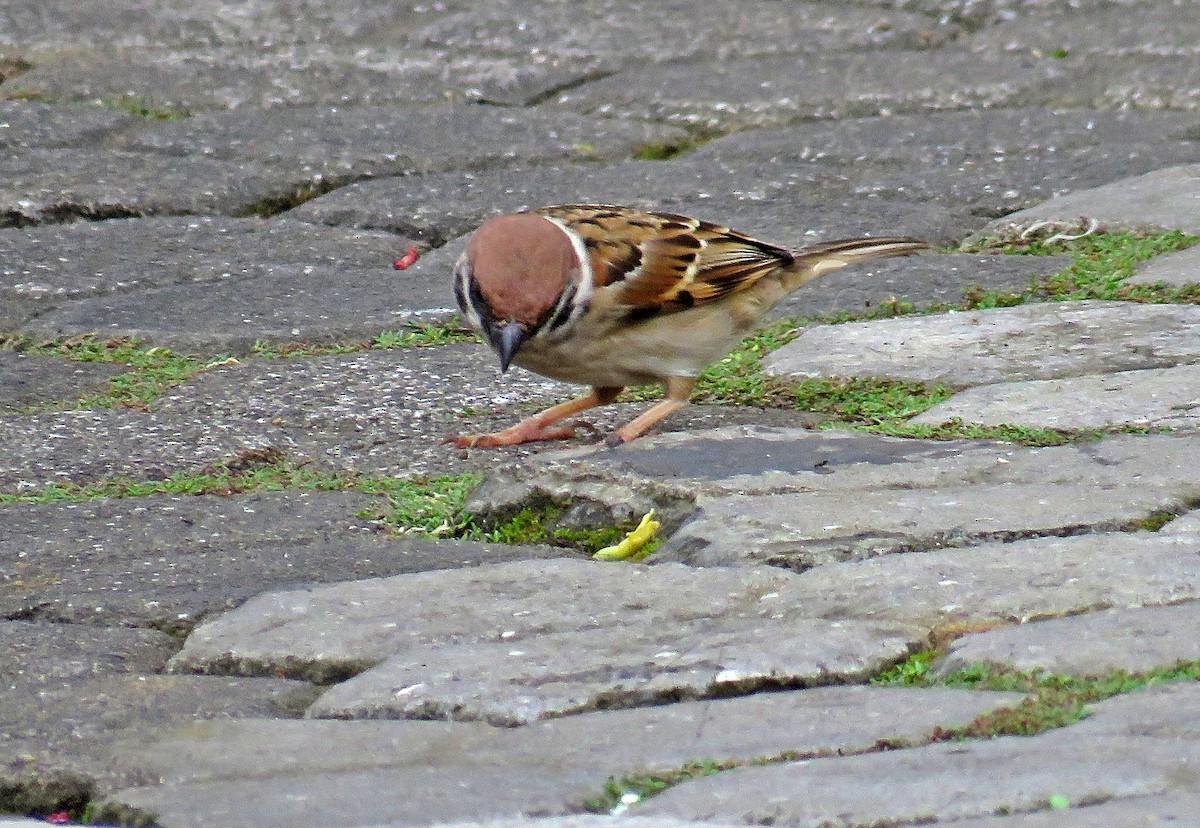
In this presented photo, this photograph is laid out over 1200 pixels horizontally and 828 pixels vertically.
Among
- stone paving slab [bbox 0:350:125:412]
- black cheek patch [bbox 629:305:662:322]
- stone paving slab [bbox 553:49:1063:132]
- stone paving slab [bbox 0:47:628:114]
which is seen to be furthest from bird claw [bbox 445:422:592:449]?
stone paving slab [bbox 0:47:628:114]

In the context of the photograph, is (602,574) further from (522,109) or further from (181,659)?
(522,109)

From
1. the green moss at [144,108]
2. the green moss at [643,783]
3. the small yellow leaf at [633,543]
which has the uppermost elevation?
the green moss at [643,783]

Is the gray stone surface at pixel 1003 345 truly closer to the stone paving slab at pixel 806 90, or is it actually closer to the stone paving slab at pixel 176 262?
the stone paving slab at pixel 176 262

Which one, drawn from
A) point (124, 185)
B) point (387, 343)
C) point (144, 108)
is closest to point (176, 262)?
point (124, 185)

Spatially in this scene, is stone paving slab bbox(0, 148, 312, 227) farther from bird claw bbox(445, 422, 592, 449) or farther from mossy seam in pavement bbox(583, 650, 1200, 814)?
mossy seam in pavement bbox(583, 650, 1200, 814)

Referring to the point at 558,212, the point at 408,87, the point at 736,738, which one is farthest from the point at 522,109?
the point at 736,738

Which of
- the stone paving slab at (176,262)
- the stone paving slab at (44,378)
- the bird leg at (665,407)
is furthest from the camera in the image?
the stone paving slab at (176,262)

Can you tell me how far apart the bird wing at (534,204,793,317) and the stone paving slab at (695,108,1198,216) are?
134 centimetres

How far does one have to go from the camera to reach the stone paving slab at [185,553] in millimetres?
2711

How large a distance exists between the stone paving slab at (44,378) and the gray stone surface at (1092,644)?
241 cm

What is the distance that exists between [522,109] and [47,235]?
2066mm

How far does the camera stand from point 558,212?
13.6 ft

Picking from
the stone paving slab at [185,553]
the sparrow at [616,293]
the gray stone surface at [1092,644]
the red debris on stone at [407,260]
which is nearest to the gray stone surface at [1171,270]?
the sparrow at [616,293]

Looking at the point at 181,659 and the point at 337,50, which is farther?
the point at 337,50
